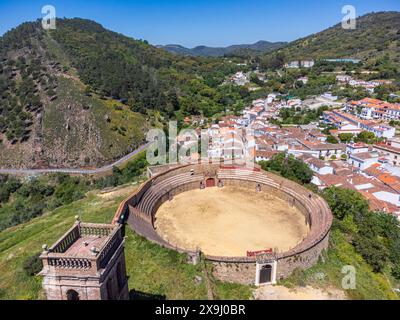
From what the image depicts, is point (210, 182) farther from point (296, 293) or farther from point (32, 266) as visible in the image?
point (32, 266)

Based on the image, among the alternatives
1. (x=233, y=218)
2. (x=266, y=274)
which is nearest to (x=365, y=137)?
(x=233, y=218)

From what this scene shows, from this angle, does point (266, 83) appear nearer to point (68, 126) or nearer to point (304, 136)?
point (304, 136)

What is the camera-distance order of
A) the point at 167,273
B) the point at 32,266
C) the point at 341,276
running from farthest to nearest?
1. the point at 341,276
2. the point at 32,266
3. the point at 167,273

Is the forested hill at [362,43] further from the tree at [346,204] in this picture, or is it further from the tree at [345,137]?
the tree at [346,204]

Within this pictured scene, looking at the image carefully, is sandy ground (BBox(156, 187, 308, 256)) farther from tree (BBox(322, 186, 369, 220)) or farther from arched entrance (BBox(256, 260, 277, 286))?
tree (BBox(322, 186, 369, 220))

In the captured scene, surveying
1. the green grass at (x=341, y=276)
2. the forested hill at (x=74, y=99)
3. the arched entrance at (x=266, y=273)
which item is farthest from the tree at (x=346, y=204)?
the forested hill at (x=74, y=99)

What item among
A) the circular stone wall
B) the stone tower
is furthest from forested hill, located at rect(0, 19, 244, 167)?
the stone tower
